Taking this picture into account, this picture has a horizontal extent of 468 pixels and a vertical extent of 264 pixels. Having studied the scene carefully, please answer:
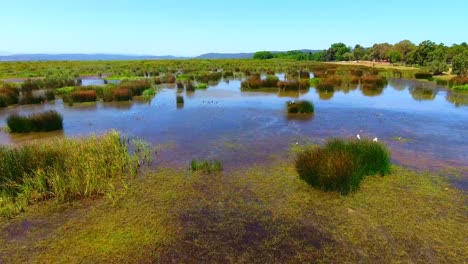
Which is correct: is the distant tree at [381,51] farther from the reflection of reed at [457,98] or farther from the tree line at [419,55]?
the reflection of reed at [457,98]

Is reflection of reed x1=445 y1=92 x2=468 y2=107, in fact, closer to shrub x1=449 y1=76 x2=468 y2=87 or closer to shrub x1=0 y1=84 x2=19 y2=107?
shrub x1=449 y1=76 x2=468 y2=87

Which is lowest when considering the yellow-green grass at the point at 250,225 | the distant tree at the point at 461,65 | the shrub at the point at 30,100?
the yellow-green grass at the point at 250,225

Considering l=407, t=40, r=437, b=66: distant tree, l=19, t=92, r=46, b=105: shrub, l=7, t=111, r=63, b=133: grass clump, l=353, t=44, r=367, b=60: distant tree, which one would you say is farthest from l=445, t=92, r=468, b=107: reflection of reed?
l=353, t=44, r=367, b=60: distant tree

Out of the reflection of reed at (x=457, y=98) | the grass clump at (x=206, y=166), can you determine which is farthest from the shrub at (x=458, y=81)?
the grass clump at (x=206, y=166)

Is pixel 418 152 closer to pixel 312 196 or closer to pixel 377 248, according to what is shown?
pixel 312 196

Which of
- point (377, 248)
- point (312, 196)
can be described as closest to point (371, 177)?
point (312, 196)

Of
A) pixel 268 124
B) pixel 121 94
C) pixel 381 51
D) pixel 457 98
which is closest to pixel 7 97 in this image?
pixel 121 94
